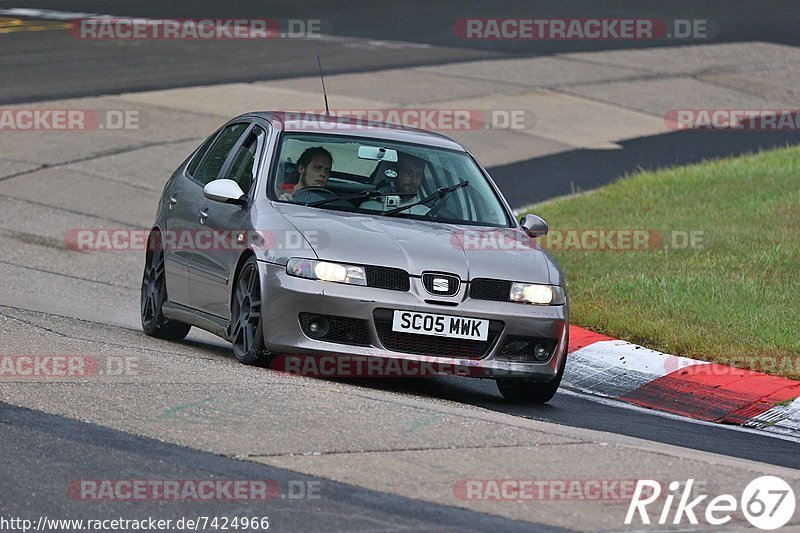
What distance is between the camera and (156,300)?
35.1 feet

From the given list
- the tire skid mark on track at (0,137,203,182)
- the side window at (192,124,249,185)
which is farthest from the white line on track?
the tire skid mark on track at (0,137,203,182)

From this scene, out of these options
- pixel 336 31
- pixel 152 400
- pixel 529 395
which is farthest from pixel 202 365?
pixel 336 31

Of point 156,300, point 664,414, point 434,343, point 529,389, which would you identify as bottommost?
point 664,414

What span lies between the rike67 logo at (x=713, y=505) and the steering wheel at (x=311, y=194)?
3520 millimetres

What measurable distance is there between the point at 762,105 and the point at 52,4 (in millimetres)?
14987

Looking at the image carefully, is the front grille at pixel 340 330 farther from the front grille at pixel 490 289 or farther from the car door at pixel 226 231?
the car door at pixel 226 231

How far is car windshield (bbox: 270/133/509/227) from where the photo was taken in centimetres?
944

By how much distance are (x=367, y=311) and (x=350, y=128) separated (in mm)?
1895

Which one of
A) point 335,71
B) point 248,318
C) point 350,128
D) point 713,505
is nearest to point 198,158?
point 350,128

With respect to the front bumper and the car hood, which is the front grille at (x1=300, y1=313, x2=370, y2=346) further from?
the car hood

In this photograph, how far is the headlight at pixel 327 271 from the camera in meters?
8.47

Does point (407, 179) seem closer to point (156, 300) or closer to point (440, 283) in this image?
point (440, 283)

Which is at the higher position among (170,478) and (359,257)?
(359,257)

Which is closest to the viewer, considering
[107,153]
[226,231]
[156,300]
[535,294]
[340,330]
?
[340,330]
